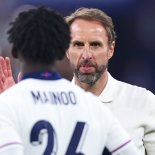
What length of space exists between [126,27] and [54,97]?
11.6 feet

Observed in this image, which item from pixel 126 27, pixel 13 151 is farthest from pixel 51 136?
pixel 126 27

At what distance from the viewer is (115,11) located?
18.0 ft

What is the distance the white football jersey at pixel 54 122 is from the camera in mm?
2055

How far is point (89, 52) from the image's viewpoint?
3350 millimetres

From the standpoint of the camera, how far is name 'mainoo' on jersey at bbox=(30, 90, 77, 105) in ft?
7.07

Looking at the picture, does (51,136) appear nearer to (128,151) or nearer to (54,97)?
(54,97)

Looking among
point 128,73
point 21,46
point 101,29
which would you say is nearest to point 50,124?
point 21,46

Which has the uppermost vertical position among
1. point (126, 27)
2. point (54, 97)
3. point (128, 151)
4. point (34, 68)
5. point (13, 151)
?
point (34, 68)

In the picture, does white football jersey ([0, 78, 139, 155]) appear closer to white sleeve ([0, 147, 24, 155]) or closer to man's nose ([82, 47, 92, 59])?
white sleeve ([0, 147, 24, 155])

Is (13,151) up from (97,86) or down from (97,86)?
up

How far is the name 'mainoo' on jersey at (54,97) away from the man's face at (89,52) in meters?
1.09

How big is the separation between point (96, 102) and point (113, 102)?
1061mm

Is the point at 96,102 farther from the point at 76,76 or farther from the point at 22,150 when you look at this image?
the point at 76,76

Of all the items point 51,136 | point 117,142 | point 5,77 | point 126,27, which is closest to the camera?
point 51,136
